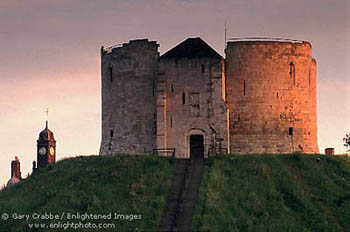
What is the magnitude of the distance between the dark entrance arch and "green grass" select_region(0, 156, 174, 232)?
5.11 meters

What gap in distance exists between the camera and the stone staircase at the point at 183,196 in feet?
Answer: 94.6

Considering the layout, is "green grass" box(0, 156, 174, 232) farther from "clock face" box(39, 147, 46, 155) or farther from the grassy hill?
"clock face" box(39, 147, 46, 155)

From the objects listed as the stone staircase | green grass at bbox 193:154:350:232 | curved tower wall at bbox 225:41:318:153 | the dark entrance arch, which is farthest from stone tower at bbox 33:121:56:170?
green grass at bbox 193:154:350:232

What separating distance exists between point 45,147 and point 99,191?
5895cm

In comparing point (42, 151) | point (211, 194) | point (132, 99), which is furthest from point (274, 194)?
point (42, 151)

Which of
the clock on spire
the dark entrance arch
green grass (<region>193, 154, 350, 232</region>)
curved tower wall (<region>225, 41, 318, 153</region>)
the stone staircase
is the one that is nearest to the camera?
the stone staircase

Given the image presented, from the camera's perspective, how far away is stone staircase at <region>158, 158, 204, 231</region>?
28828mm

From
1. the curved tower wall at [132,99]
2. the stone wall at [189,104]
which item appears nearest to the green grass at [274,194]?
the stone wall at [189,104]

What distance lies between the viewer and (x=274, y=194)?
32.4 m

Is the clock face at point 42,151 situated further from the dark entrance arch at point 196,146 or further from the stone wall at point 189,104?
the dark entrance arch at point 196,146

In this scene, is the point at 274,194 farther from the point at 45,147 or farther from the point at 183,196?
the point at 45,147

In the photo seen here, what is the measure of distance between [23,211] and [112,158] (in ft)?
24.4

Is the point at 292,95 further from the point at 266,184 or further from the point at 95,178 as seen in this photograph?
the point at 95,178

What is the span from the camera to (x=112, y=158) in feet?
127
